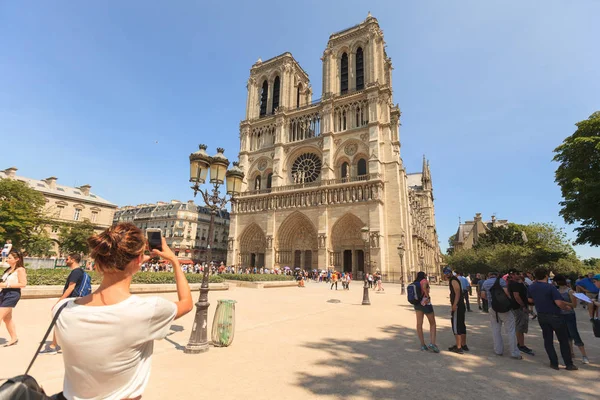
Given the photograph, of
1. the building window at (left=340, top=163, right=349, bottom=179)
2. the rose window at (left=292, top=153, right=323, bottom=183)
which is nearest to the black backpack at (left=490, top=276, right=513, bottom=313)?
the building window at (left=340, top=163, right=349, bottom=179)

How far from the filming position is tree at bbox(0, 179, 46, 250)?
2356cm

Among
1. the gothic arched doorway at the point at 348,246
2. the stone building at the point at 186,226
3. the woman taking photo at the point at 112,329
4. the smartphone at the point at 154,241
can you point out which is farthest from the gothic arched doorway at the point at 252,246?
the woman taking photo at the point at 112,329

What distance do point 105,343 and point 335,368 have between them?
3671mm

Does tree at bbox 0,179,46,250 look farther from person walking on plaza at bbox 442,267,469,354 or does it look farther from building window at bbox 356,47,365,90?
building window at bbox 356,47,365,90

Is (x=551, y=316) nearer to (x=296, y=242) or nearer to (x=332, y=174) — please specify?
(x=332, y=174)

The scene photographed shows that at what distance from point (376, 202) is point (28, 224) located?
30136 millimetres

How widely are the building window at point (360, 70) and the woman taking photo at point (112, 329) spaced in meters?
34.1

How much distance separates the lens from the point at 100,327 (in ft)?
4.51

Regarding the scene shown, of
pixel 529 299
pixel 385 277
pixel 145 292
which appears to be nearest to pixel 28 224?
pixel 145 292

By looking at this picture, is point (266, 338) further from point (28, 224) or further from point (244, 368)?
point (28, 224)

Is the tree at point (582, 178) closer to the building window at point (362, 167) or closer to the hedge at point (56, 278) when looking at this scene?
the building window at point (362, 167)

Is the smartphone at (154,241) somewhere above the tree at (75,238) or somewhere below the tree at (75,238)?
below

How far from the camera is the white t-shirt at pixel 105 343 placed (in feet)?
4.51

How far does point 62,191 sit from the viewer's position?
1463 inches
